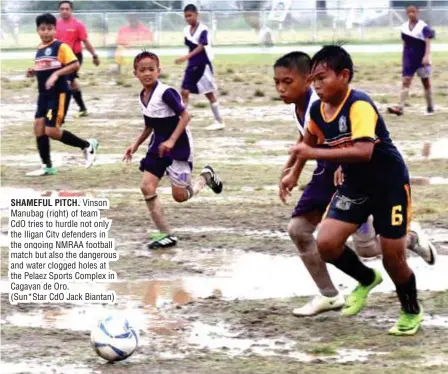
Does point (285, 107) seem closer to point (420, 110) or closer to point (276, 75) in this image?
point (420, 110)

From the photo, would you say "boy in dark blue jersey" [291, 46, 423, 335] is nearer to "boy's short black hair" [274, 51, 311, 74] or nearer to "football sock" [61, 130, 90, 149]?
"boy's short black hair" [274, 51, 311, 74]

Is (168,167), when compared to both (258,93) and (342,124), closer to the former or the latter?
(342,124)

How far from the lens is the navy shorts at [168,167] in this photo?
33.8 ft

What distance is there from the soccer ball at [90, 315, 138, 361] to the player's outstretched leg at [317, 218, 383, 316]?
127 centimetres

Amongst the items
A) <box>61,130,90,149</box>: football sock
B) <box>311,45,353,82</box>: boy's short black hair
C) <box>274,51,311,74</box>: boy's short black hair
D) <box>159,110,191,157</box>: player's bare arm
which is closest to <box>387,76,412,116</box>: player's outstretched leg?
<box>61,130,90,149</box>: football sock

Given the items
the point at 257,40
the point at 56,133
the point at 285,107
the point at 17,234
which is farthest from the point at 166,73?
the point at 17,234

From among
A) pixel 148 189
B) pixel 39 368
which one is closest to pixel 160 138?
pixel 148 189

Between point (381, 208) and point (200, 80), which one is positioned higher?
point (381, 208)

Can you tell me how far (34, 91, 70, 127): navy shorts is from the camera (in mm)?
14172

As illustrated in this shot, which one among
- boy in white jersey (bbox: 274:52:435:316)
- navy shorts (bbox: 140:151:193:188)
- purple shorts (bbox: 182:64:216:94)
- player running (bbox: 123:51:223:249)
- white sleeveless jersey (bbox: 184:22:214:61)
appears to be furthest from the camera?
white sleeveless jersey (bbox: 184:22:214:61)

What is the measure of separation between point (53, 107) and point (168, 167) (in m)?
4.07

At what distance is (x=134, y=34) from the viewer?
131ft

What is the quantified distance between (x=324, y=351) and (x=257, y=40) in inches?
1371

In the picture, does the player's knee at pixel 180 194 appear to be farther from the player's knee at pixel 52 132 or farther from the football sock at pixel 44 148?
the football sock at pixel 44 148
